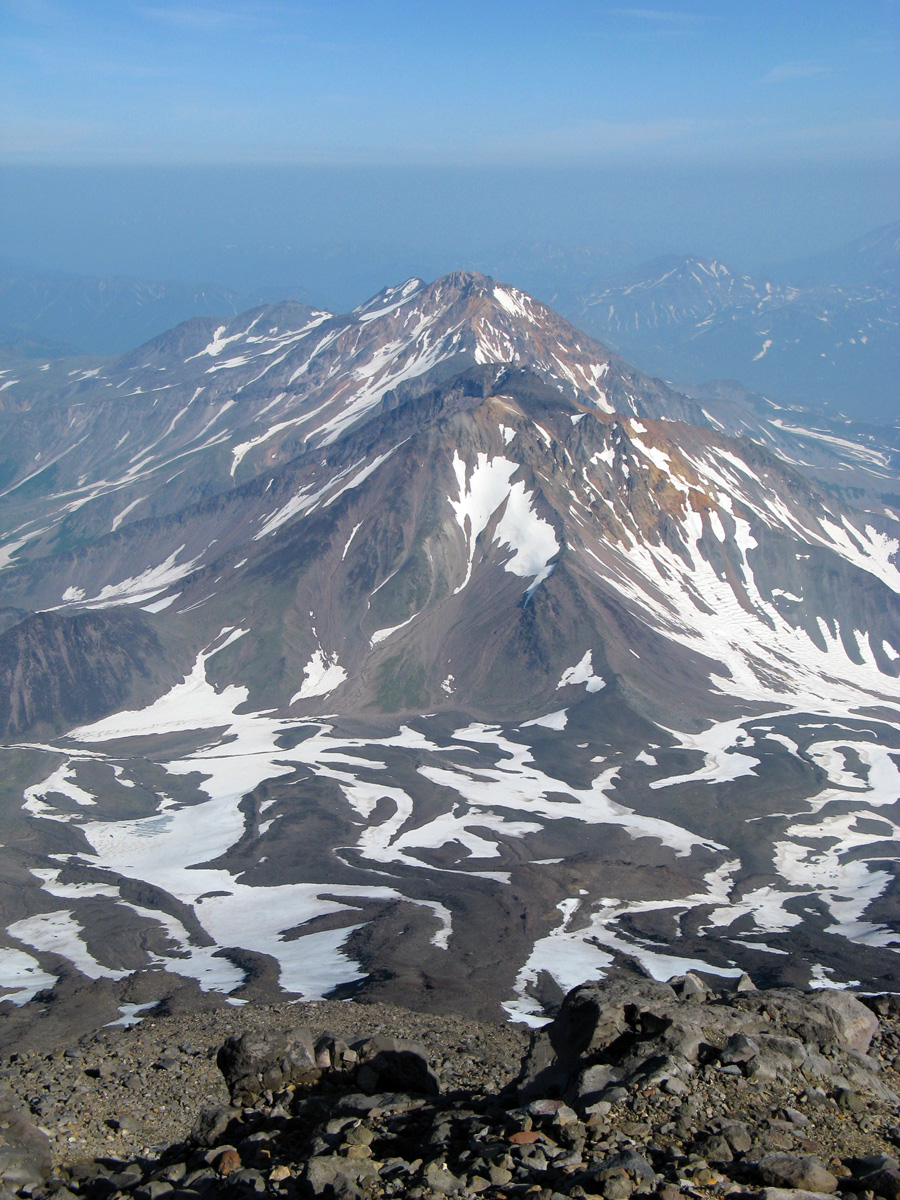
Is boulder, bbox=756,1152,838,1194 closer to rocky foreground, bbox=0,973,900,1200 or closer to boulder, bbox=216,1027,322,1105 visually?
rocky foreground, bbox=0,973,900,1200

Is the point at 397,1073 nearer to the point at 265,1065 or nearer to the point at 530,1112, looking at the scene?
the point at 265,1065

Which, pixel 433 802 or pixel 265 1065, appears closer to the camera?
pixel 265 1065

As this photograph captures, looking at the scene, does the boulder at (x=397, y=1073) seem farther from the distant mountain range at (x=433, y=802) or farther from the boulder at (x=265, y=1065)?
the distant mountain range at (x=433, y=802)

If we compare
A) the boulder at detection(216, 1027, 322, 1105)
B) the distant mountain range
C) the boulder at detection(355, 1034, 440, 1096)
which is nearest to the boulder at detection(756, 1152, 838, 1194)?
the boulder at detection(355, 1034, 440, 1096)

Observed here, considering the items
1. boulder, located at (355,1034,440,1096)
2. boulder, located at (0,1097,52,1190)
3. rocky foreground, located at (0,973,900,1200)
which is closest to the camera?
rocky foreground, located at (0,973,900,1200)

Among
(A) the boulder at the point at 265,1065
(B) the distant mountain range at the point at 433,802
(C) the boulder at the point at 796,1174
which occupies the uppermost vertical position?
(C) the boulder at the point at 796,1174

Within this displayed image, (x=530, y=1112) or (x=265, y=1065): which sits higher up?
(x=530, y=1112)

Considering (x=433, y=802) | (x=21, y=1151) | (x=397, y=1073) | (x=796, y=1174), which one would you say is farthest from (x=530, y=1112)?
(x=433, y=802)

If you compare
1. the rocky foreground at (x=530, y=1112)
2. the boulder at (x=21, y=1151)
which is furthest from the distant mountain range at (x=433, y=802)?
the boulder at (x=21, y=1151)
